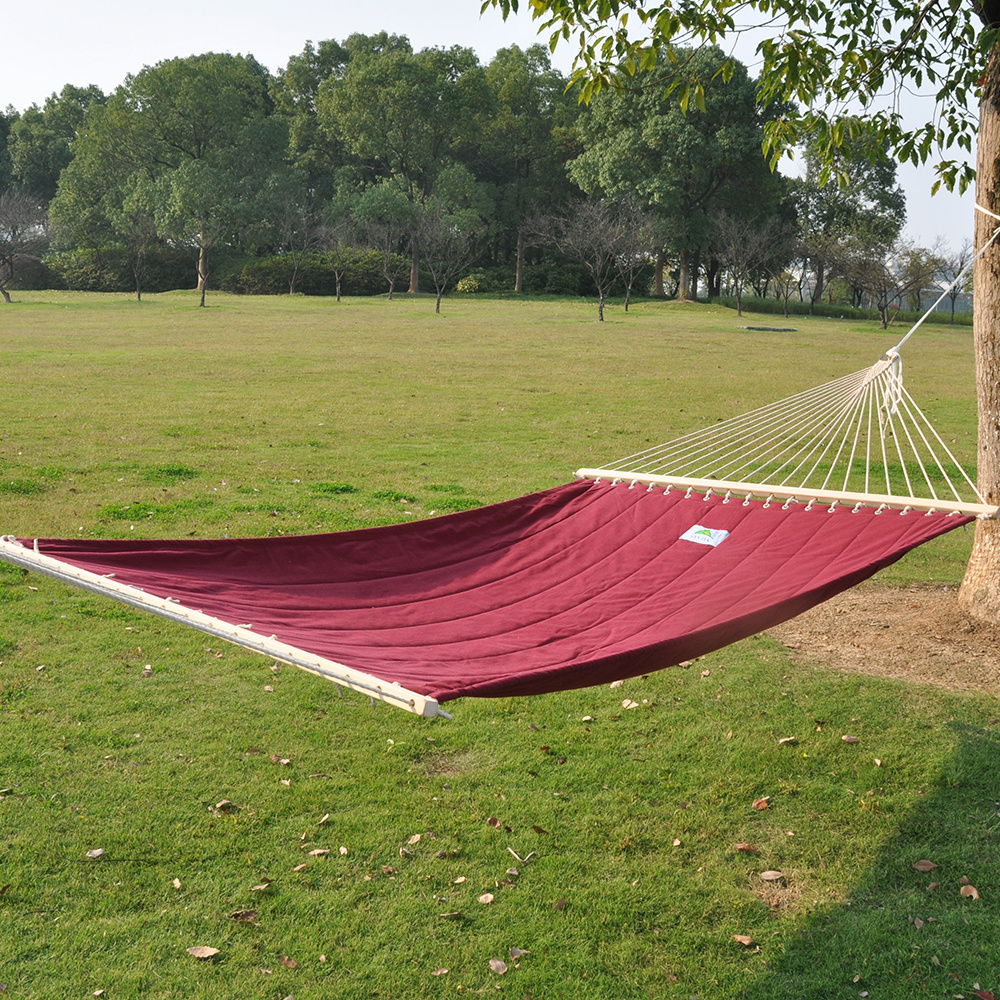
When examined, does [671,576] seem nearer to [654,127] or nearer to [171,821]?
[171,821]

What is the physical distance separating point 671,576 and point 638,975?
1368mm

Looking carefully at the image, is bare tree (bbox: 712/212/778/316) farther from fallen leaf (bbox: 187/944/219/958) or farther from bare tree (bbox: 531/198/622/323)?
fallen leaf (bbox: 187/944/219/958)

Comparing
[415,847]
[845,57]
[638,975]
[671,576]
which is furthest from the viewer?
[845,57]

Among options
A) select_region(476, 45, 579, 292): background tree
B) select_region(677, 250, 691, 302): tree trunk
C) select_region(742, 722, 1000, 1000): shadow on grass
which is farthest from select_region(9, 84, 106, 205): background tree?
select_region(742, 722, 1000, 1000): shadow on grass

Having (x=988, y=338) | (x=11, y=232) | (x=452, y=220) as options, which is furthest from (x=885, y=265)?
(x=988, y=338)

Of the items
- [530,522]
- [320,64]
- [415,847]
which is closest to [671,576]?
[530,522]

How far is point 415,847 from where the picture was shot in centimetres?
282

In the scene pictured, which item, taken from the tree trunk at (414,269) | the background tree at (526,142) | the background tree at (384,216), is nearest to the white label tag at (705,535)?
the background tree at (384,216)

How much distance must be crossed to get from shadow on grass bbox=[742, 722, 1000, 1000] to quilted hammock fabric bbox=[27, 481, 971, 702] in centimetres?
83

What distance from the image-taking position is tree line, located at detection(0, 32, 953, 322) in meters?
34.7

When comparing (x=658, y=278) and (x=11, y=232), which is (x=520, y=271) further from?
(x=11, y=232)

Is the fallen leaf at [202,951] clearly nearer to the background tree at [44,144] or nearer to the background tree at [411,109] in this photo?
the background tree at [411,109]

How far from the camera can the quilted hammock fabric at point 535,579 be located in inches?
93.1

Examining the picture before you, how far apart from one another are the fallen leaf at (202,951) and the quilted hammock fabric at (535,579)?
823 millimetres
